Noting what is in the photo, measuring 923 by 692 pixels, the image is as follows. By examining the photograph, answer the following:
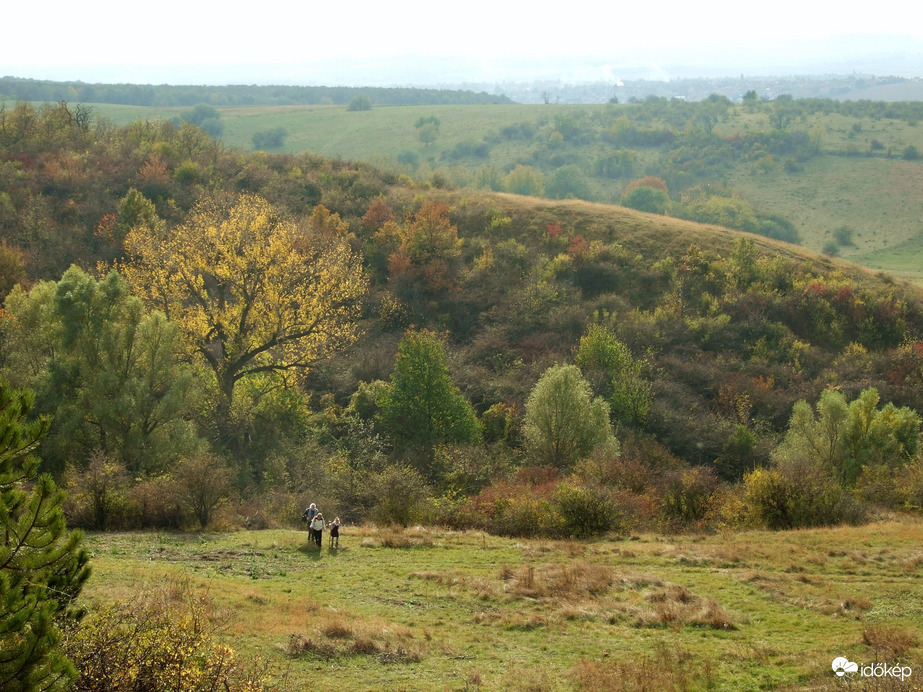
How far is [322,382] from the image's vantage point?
44.0 meters

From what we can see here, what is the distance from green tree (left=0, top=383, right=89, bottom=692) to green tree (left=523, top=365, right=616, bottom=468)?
24.7 metres

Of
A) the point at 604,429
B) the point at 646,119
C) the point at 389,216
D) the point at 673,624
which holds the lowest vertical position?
the point at 604,429

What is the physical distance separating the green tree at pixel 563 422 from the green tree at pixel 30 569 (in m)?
24.7

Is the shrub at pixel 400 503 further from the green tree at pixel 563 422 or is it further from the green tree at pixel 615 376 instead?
the green tree at pixel 615 376

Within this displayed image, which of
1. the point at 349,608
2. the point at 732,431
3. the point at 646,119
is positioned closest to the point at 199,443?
the point at 349,608

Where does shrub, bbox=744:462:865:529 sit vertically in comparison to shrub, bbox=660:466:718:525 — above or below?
above

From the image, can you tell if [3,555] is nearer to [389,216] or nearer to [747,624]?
[747,624]

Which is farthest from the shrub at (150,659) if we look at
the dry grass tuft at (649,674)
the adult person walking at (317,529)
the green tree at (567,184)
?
the green tree at (567,184)

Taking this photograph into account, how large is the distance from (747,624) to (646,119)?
150 meters

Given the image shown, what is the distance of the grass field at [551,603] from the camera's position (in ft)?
44.1

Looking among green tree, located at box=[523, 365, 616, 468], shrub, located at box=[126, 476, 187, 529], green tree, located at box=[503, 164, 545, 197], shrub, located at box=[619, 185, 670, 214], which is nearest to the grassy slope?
green tree, located at box=[503, 164, 545, 197]

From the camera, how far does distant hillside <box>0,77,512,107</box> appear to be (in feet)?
424

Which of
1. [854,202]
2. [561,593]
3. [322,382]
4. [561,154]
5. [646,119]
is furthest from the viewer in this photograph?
[646,119]

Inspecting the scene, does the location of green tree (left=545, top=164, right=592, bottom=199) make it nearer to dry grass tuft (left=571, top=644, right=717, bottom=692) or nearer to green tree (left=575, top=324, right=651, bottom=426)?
green tree (left=575, top=324, right=651, bottom=426)
